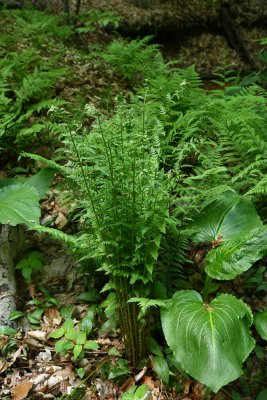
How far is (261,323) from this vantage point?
8.47ft

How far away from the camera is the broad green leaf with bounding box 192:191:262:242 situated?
109 inches

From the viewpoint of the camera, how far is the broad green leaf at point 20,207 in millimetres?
2752

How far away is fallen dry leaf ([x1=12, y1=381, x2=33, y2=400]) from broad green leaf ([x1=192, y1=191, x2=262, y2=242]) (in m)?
1.55

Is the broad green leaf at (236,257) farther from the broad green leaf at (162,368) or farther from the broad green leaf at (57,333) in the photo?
the broad green leaf at (57,333)

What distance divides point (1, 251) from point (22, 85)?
2419 mm

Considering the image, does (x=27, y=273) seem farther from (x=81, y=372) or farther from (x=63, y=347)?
(x=81, y=372)

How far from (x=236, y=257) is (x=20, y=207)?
5.20 ft

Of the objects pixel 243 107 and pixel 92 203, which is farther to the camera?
pixel 243 107

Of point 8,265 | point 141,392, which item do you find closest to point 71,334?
point 141,392

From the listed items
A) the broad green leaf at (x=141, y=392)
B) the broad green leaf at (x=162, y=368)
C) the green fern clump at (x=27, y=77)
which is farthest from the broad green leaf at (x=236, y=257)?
the green fern clump at (x=27, y=77)

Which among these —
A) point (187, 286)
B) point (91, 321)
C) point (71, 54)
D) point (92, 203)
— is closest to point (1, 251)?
point (91, 321)

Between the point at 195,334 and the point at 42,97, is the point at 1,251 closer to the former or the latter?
the point at 195,334

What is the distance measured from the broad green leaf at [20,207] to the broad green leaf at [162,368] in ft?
4.22

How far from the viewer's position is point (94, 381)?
8.90ft
